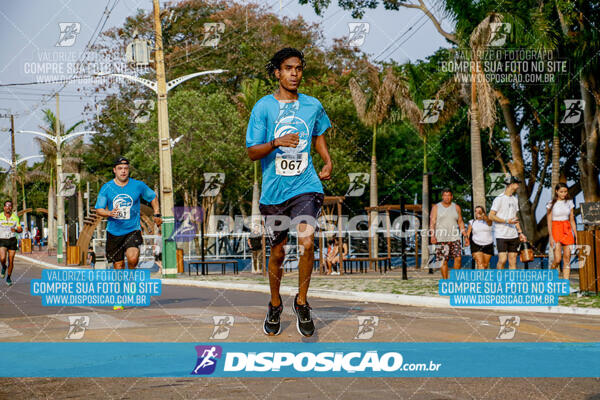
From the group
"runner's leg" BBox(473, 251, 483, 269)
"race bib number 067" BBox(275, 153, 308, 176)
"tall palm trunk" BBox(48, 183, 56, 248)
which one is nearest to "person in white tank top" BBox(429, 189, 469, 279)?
"runner's leg" BBox(473, 251, 483, 269)

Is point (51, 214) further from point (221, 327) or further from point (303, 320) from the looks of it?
point (303, 320)

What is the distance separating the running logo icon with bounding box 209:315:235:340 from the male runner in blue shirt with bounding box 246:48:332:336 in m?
1.62

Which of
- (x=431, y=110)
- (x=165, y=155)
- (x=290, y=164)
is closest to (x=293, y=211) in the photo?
(x=290, y=164)

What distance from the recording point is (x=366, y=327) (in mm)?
7355

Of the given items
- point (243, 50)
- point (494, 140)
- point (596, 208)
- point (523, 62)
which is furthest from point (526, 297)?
point (243, 50)

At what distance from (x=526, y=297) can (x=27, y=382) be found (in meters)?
9.10

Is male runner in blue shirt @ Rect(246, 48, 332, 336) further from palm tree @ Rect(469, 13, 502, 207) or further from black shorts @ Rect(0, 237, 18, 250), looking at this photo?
palm tree @ Rect(469, 13, 502, 207)

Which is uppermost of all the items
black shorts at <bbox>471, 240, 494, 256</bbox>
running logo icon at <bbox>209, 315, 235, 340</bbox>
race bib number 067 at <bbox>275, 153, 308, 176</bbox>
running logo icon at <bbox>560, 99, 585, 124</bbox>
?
running logo icon at <bbox>560, 99, 585, 124</bbox>

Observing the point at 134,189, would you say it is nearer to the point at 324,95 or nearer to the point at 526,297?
the point at 526,297

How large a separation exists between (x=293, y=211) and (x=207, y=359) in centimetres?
119

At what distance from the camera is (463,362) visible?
577cm

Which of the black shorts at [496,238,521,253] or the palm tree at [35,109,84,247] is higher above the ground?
the palm tree at [35,109,84,247]

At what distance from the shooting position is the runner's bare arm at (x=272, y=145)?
4.88 meters

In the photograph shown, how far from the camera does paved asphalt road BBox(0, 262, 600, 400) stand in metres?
4.95
